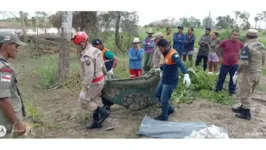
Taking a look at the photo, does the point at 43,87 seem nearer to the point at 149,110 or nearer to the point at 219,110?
the point at 149,110

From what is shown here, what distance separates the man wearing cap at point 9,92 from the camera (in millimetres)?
2488

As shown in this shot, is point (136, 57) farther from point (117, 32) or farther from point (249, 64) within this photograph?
point (117, 32)

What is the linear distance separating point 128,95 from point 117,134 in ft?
2.46

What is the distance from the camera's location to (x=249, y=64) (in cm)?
524

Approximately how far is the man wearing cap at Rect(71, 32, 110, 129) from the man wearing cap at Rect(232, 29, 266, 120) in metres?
2.52

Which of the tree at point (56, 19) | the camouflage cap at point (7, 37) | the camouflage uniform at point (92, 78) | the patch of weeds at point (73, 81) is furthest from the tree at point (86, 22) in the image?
the camouflage cap at point (7, 37)

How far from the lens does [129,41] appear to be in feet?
51.5

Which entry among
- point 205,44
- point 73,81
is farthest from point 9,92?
point 205,44

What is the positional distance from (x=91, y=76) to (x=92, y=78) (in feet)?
0.17

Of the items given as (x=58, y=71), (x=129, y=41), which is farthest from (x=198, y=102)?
(x=129, y=41)

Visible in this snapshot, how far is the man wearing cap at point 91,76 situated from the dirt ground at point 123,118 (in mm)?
294

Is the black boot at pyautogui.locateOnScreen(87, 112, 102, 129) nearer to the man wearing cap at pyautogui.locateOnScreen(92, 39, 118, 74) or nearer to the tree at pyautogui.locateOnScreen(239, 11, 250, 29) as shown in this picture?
the man wearing cap at pyautogui.locateOnScreen(92, 39, 118, 74)

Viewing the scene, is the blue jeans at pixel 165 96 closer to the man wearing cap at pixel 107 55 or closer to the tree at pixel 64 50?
the man wearing cap at pixel 107 55

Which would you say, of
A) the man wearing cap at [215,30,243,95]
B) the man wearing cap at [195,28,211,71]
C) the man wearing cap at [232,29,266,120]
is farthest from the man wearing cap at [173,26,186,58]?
the man wearing cap at [232,29,266,120]
